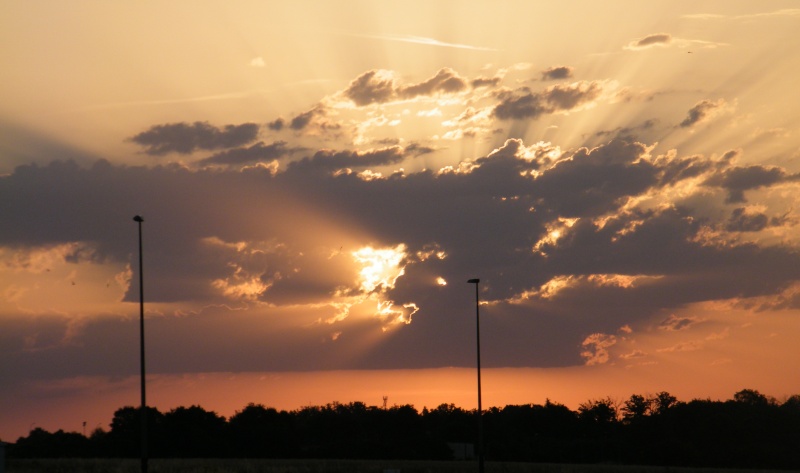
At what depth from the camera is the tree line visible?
112 m

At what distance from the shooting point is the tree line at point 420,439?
112 metres

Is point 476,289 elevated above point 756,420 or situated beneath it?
elevated above

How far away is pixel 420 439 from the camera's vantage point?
416ft

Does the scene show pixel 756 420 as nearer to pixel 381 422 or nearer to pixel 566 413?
pixel 566 413

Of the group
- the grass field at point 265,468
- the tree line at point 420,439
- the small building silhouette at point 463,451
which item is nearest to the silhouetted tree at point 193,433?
the tree line at point 420,439

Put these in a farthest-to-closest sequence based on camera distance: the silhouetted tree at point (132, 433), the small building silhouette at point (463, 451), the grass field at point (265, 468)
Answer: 1. the small building silhouette at point (463, 451)
2. the silhouetted tree at point (132, 433)
3. the grass field at point (265, 468)

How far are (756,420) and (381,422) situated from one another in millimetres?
46156

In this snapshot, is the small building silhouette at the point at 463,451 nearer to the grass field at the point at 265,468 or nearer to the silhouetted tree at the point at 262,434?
the silhouetted tree at the point at 262,434

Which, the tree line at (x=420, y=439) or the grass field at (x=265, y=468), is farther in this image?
the tree line at (x=420, y=439)

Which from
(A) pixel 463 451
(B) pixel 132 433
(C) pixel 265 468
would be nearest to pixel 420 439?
(A) pixel 463 451

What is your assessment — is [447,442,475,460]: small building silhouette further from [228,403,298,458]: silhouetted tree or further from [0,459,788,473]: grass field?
[0,459,788,473]: grass field

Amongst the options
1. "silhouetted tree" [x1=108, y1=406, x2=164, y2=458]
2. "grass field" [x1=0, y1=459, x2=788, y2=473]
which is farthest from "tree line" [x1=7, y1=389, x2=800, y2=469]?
"grass field" [x1=0, y1=459, x2=788, y2=473]

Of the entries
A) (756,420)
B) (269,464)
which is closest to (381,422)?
(756,420)

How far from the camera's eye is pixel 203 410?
123 meters
